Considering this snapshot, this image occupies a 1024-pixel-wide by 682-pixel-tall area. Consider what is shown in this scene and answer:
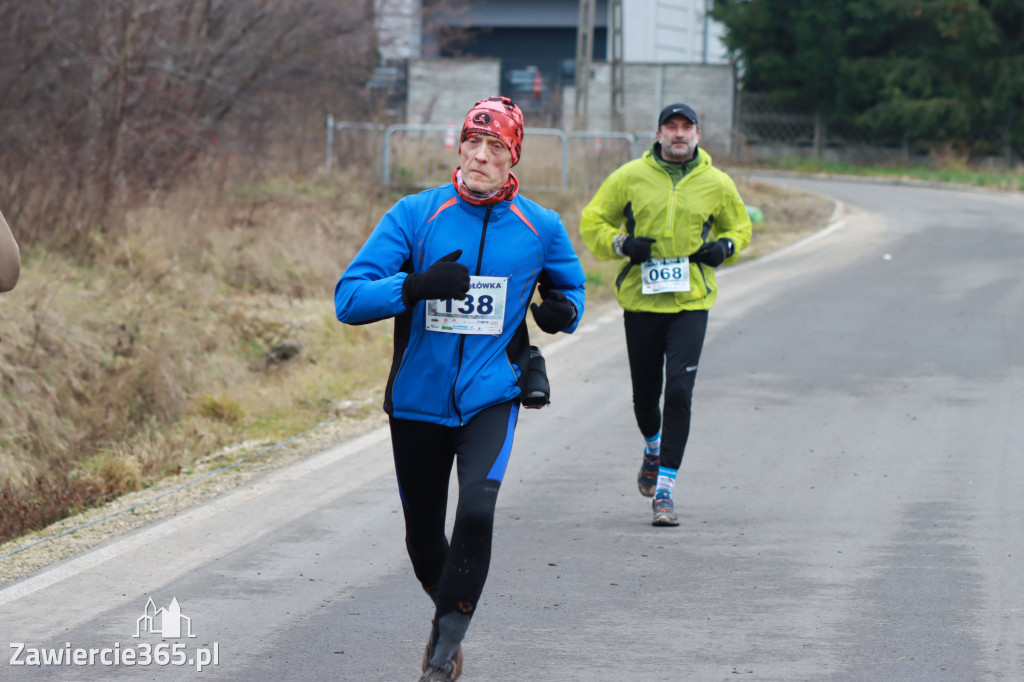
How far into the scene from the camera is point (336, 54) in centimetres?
2459

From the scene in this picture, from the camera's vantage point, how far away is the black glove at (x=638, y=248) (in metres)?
6.75

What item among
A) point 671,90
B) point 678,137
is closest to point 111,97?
point 678,137

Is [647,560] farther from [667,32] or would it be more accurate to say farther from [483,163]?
[667,32]

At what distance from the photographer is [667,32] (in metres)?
53.2

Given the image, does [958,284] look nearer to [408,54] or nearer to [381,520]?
[381,520]

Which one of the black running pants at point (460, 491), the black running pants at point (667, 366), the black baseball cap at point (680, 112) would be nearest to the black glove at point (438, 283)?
the black running pants at point (460, 491)

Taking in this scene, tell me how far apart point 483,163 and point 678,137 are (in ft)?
8.66

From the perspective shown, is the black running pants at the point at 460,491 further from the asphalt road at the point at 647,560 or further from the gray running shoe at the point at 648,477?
the gray running shoe at the point at 648,477

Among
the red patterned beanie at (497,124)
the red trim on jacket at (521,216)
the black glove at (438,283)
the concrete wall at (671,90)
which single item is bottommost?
the black glove at (438,283)

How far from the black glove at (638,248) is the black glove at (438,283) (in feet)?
8.64

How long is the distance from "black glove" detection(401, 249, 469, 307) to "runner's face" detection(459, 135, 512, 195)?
309mm

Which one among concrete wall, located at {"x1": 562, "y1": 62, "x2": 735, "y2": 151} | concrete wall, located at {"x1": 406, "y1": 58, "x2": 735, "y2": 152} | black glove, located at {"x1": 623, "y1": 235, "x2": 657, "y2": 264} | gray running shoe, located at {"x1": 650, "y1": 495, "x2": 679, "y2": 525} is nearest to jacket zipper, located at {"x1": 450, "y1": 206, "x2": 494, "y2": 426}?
black glove, located at {"x1": 623, "y1": 235, "x2": 657, "y2": 264}

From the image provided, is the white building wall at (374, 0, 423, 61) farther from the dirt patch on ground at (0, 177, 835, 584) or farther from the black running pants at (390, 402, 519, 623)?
the black running pants at (390, 402, 519, 623)

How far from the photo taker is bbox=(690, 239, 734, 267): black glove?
6.87 meters
